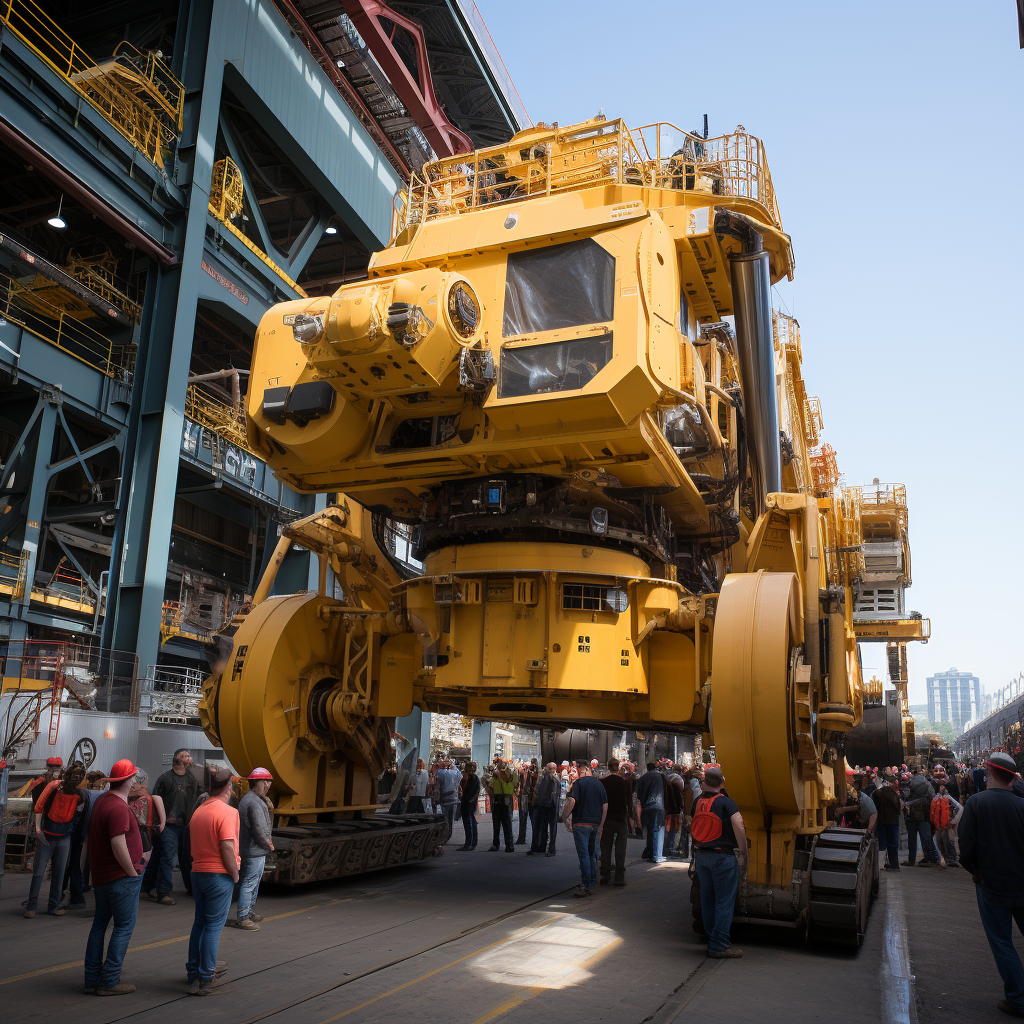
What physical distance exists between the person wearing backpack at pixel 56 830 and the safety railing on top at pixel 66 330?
46.5 feet

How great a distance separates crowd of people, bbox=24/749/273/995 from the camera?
19.3ft

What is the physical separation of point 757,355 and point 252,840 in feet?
24.6

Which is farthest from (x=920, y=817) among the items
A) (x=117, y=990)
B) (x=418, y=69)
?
(x=418, y=69)

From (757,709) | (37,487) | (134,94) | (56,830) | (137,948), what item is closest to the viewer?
(137,948)

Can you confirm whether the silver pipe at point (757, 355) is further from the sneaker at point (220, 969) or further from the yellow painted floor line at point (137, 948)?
the sneaker at point (220, 969)

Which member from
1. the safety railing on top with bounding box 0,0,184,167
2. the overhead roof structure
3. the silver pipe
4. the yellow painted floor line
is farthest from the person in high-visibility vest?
the overhead roof structure

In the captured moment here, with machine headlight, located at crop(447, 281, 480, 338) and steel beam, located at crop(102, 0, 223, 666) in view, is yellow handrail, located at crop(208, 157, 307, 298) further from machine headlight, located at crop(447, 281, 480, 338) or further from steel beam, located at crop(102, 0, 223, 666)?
machine headlight, located at crop(447, 281, 480, 338)

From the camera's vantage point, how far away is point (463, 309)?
886cm

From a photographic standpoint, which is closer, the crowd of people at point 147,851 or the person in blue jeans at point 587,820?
the crowd of people at point 147,851

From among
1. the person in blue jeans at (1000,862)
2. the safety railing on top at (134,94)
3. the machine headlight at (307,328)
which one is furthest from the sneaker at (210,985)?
the safety railing on top at (134,94)

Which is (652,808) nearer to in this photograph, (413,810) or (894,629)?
(413,810)

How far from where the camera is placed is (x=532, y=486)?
9852 mm

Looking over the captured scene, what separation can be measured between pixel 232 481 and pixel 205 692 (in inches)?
595

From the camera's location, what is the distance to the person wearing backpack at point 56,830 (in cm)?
877
